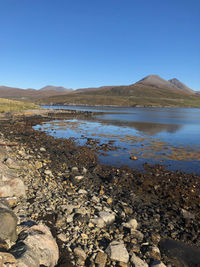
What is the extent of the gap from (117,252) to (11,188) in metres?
5.29

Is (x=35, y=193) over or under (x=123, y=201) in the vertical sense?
over

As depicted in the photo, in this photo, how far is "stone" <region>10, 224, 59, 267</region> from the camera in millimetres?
4343

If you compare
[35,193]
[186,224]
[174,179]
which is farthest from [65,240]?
[174,179]

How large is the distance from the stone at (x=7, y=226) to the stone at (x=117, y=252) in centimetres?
315

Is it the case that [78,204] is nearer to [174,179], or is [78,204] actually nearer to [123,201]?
[123,201]

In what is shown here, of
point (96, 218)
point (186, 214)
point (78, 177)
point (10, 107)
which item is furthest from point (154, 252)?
point (10, 107)

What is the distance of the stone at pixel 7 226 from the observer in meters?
4.94

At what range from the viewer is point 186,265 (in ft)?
20.6

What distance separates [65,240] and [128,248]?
2339 millimetres

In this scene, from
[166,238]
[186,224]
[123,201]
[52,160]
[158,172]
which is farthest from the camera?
[52,160]

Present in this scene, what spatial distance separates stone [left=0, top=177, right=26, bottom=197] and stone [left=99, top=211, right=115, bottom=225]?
12.4 feet

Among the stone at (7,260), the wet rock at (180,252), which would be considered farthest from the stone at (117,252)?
the stone at (7,260)

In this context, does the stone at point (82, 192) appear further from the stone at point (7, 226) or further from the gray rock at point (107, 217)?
the stone at point (7, 226)

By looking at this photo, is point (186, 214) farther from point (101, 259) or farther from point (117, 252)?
point (101, 259)
